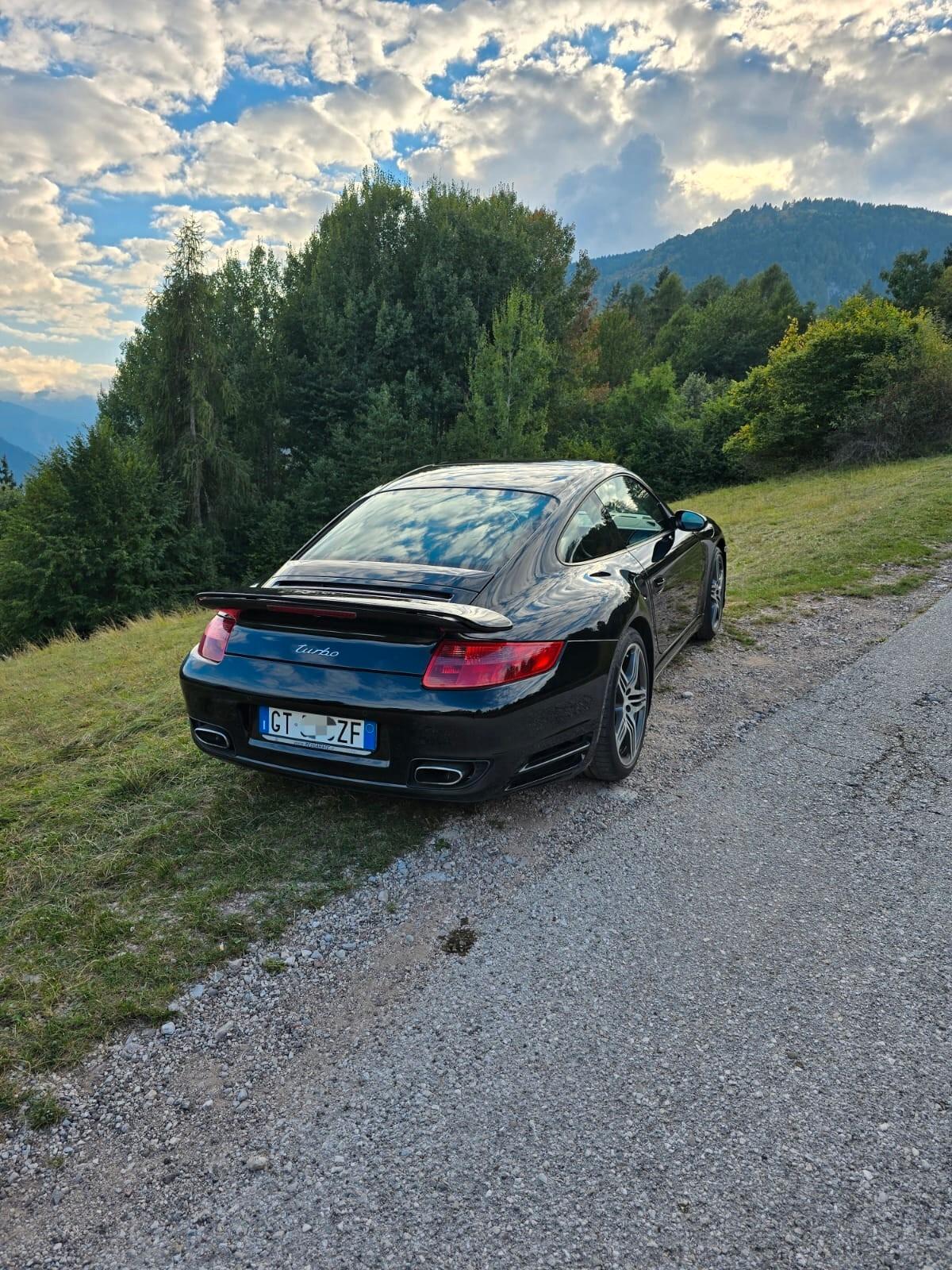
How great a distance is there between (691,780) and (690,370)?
62206 millimetres

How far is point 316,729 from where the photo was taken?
283cm

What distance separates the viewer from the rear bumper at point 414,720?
2676mm

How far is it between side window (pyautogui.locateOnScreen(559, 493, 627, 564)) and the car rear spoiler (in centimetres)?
81

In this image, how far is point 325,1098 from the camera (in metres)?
1.87

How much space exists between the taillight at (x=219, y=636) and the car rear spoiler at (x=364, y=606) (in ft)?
0.33

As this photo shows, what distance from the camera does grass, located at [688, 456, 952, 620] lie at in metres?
7.56

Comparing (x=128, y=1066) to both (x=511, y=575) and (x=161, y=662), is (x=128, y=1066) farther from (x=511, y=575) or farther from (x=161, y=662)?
(x=161, y=662)

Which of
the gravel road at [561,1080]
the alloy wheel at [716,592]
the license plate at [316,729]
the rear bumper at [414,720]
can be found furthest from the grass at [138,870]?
the alloy wheel at [716,592]

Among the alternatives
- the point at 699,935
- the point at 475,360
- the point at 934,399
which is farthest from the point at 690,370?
the point at 699,935

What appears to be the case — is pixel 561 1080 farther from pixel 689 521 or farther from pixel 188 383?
pixel 188 383

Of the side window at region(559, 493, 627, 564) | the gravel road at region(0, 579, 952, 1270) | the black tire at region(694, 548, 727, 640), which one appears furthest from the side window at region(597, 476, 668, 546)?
the gravel road at region(0, 579, 952, 1270)

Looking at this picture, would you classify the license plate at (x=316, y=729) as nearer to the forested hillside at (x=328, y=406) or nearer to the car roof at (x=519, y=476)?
the car roof at (x=519, y=476)

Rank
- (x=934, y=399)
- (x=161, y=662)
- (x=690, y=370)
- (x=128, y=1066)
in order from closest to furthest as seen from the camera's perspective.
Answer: (x=128, y=1066)
(x=161, y=662)
(x=934, y=399)
(x=690, y=370)

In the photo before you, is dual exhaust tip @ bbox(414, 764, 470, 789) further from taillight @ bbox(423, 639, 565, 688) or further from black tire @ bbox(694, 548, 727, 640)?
black tire @ bbox(694, 548, 727, 640)
